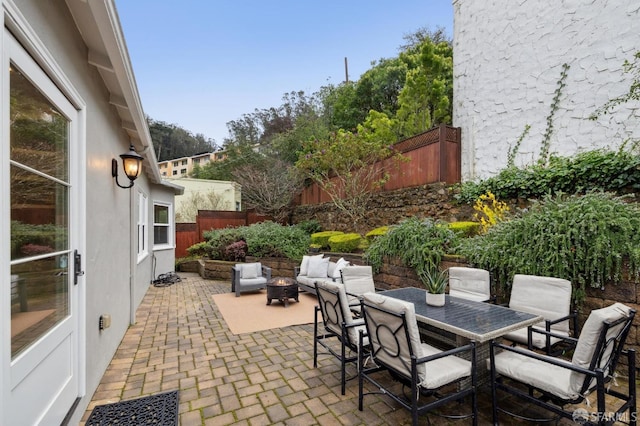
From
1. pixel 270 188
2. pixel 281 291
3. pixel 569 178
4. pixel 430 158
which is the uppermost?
pixel 430 158

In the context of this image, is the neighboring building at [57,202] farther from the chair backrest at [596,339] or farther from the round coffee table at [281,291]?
the chair backrest at [596,339]

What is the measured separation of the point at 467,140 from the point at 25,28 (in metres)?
8.19

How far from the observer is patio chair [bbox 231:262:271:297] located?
6.63 meters

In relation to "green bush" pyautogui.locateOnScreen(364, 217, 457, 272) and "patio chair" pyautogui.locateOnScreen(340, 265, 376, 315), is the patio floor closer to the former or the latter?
"patio chair" pyautogui.locateOnScreen(340, 265, 376, 315)

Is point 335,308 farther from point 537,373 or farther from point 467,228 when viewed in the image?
point 467,228

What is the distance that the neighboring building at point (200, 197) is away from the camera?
15.9 metres

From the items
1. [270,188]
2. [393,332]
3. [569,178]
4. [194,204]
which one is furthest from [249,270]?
[194,204]

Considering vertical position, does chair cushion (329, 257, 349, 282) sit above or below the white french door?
below

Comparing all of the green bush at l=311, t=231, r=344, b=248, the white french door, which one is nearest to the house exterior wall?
the green bush at l=311, t=231, r=344, b=248

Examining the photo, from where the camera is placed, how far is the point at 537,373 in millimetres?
2193

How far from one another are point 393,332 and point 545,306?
78.1 inches

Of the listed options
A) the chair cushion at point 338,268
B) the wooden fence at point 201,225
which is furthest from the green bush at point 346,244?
the wooden fence at point 201,225

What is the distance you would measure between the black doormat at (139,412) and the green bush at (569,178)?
5179mm

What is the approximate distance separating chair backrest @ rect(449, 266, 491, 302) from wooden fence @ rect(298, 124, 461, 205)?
3749 millimetres
